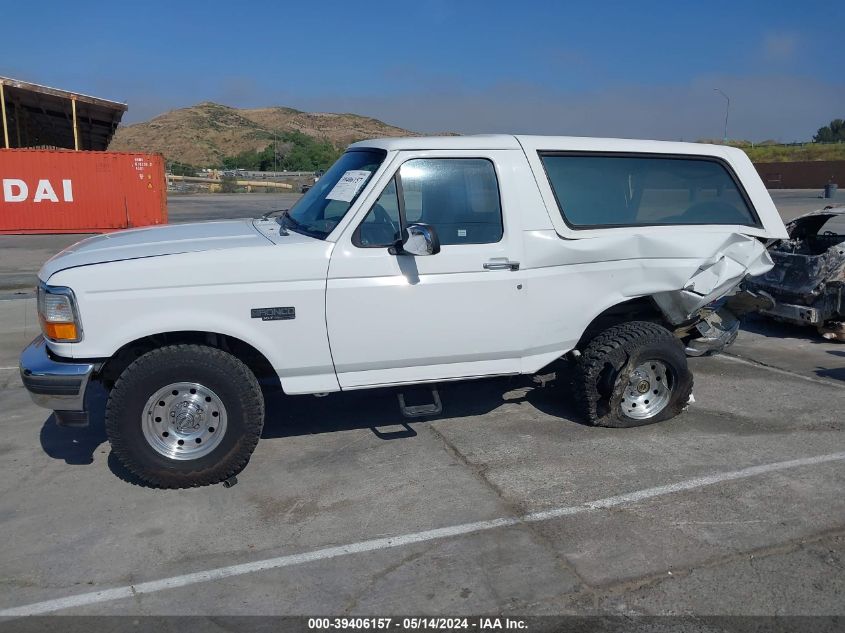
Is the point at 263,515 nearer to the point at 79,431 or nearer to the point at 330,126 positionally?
the point at 79,431

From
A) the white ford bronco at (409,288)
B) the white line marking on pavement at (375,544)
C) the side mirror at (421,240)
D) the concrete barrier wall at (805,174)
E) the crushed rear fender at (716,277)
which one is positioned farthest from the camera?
the concrete barrier wall at (805,174)

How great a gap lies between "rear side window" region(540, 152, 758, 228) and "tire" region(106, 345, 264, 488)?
2.51m

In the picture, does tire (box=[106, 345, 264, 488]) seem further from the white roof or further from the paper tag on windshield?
the white roof

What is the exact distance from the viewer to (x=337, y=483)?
4.57 metres

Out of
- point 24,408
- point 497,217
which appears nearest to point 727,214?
point 497,217

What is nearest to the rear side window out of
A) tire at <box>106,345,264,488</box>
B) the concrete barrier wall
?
tire at <box>106,345,264,488</box>

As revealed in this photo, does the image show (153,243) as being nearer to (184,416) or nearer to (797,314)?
(184,416)

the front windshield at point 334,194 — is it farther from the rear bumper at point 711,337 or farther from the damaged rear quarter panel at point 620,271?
the rear bumper at point 711,337

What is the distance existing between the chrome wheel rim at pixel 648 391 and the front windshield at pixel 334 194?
2.46 metres

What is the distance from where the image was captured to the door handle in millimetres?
4785

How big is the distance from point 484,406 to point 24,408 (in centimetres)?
376

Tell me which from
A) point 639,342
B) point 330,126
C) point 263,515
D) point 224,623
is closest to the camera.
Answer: point 224,623

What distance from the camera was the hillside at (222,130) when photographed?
101 meters

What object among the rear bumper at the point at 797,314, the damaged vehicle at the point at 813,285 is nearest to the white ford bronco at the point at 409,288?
the damaged vehicle at the point at 813,285
